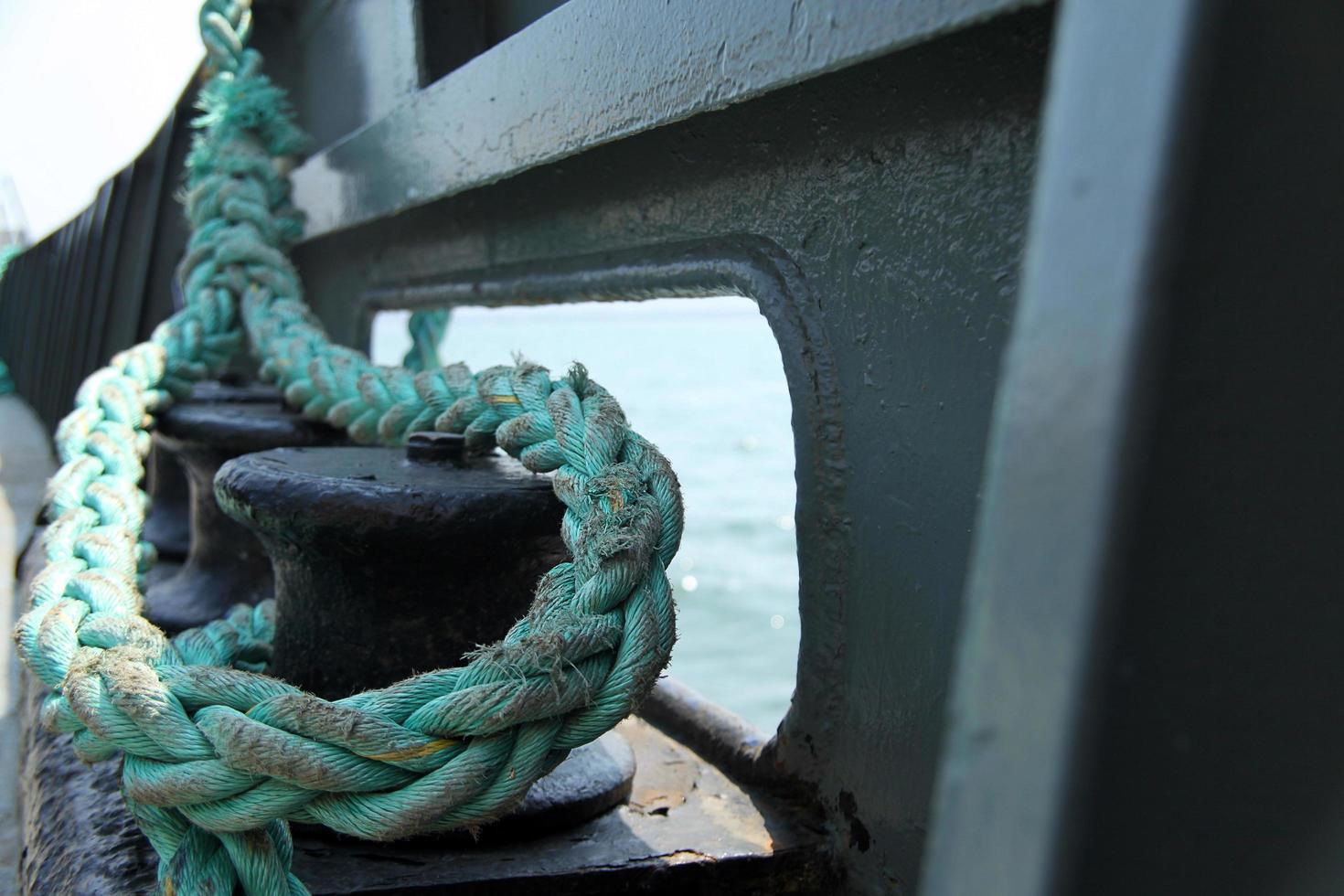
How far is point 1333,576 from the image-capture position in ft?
1.42

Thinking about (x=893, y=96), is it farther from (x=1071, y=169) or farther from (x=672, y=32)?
(x=1071, y=169)

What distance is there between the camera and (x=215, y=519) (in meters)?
1.89

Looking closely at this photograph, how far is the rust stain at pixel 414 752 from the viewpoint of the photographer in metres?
0.84

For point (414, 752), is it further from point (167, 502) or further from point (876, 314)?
point (167, 502)

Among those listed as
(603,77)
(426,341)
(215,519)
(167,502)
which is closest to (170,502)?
(167,502)

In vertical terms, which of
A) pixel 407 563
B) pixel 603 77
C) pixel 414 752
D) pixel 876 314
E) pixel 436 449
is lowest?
pixel 414 752

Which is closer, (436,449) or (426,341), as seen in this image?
(436,449)

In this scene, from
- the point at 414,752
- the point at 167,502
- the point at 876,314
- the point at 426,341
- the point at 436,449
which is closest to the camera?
the point at 414,752

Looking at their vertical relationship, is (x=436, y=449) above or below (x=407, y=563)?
above

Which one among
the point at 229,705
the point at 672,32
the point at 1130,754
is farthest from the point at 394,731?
the point at 672,32

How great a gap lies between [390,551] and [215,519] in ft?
3.13

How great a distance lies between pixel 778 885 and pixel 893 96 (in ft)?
2.50

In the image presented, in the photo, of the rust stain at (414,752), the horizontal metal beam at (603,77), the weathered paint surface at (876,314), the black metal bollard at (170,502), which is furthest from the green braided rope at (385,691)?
the black metal bollard at (170,502)

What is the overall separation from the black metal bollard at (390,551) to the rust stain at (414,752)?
25 cm
